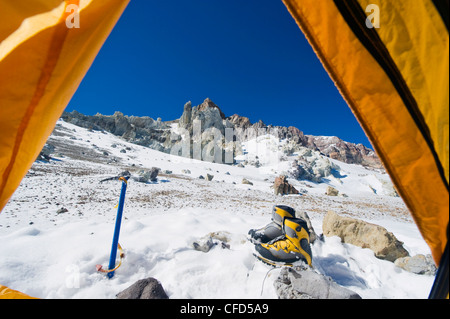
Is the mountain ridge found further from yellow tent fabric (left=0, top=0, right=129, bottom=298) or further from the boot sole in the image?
yellow tent fabric (left=0, top=0, right=129, bottom=298)

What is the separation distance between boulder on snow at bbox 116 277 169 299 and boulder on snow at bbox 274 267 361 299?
1220mm

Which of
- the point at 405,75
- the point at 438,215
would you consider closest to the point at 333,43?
the point at 405,75

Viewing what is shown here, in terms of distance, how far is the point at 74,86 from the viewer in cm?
131

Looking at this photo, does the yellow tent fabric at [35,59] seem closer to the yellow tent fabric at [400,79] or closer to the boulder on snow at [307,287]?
the yellow tent fabric at [400,79]

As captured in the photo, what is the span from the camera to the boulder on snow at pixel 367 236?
10.2 feet

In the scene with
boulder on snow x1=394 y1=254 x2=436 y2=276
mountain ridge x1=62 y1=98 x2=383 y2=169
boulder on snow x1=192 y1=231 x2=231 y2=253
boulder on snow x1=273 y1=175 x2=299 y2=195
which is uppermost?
mountain ridge x1=62 y1=98 x2=383 y2=169

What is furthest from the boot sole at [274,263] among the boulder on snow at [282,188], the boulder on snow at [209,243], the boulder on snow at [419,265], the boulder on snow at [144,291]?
the boulder on snow at [282,188]

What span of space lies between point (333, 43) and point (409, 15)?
14.4 inches

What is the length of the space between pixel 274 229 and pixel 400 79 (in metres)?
2.80

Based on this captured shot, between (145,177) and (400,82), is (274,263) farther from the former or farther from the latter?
(145,177)

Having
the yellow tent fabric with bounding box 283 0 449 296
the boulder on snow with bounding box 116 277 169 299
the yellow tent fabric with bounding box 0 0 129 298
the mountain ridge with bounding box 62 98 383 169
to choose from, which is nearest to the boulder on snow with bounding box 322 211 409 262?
the yellow tent fabric with bounding box 283 0 449 296

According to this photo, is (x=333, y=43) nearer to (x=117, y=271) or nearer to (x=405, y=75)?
(x=405, y=75)

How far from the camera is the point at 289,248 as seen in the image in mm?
2527

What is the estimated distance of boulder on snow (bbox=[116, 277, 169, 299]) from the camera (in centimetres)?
170
